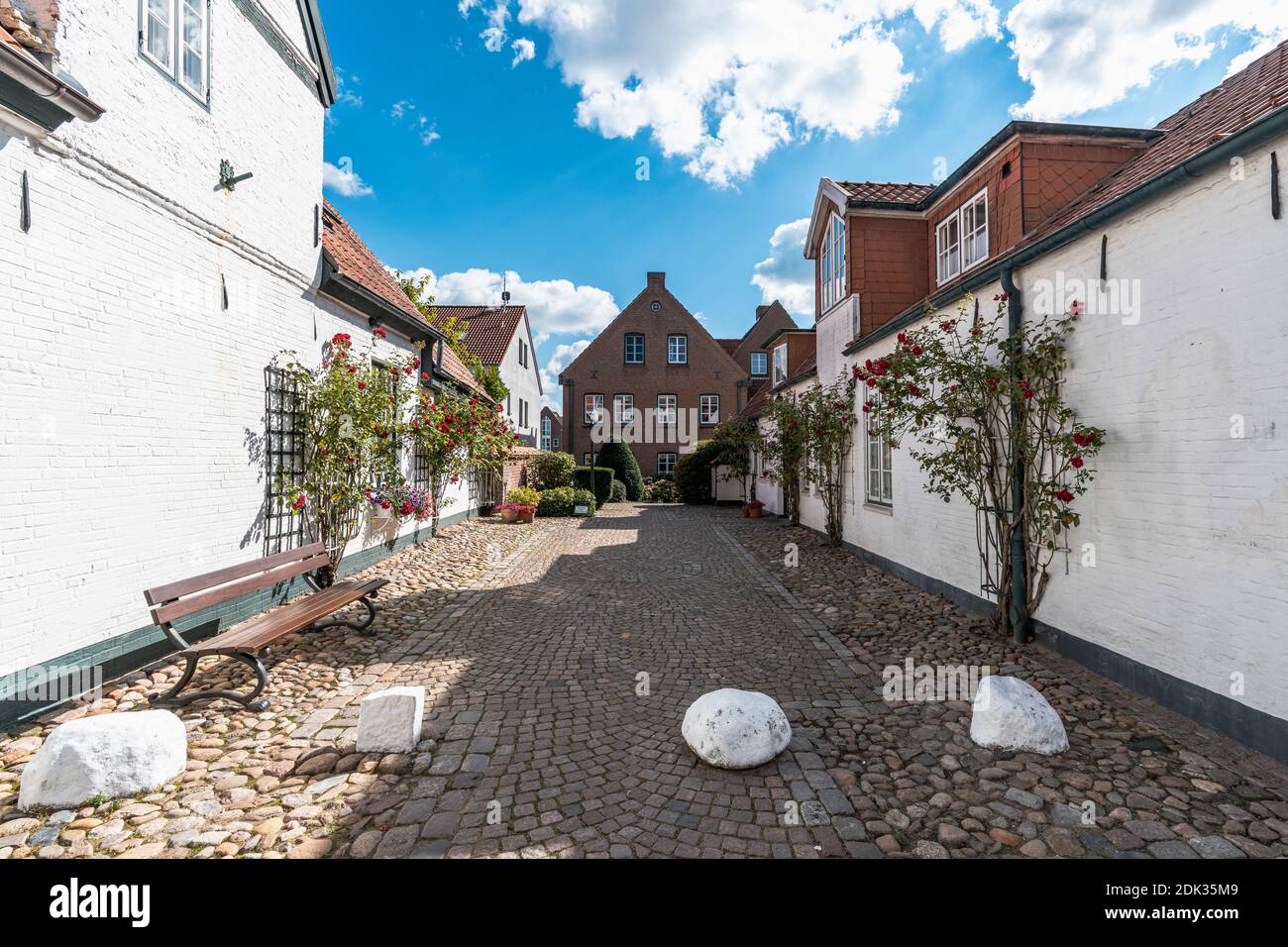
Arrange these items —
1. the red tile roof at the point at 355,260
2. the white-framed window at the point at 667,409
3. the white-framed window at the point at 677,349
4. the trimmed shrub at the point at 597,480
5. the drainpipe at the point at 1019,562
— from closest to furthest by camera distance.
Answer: the drainpipe at the point at 1019,562, the red tile roof at the point at 355,260, the trimmed shrub at the point at 597,480, the white-framed window at the point at 667,409, the white-framed window at the point at 677,349

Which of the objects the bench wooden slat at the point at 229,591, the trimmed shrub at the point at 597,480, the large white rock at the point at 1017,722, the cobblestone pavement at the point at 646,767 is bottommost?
the cobblestone pavement at the point at 646,767

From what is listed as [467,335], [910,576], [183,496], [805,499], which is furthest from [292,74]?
[467,335]

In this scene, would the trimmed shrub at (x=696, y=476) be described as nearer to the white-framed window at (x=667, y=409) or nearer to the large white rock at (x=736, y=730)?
the white-framed window at (x=667, y=409)

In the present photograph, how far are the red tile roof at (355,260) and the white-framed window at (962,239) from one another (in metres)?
8.95

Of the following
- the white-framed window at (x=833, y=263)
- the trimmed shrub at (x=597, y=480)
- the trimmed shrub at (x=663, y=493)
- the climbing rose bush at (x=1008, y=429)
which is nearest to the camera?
the climbing rose bush at (x=1008, y=429)

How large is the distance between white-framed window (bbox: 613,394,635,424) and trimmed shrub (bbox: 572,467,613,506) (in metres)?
7.01

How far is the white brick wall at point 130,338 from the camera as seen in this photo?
3.90m

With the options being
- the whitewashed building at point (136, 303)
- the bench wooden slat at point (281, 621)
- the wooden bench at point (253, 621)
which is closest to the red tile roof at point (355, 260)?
the whitewashed building at point (136, 303)

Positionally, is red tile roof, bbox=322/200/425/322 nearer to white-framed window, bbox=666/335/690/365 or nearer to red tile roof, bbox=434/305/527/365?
red tile roof, bbox=434/305/527/365

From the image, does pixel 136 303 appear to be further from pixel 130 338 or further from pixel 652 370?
pixel 652 370

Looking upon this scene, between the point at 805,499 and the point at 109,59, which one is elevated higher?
the point at 109,59
